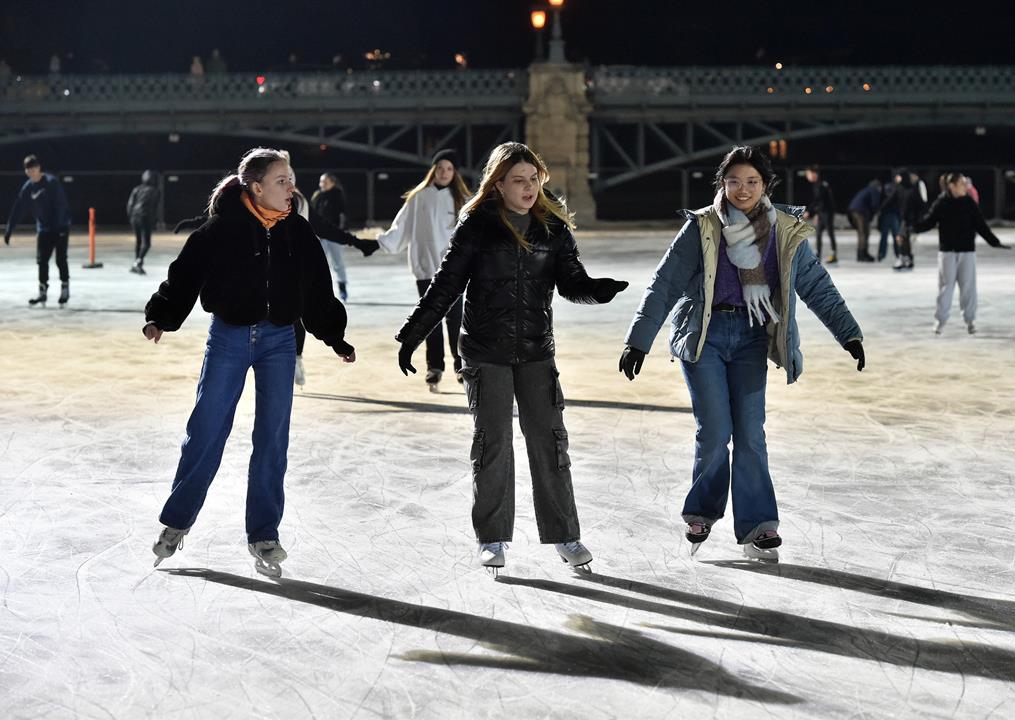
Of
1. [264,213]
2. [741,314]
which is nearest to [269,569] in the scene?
[264,213]

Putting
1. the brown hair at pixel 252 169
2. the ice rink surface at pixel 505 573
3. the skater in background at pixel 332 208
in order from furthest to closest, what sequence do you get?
the skater in background at pixel 332 208 < the brown hair at pixel 252 169 < the ice rink surface at pixel 505 573

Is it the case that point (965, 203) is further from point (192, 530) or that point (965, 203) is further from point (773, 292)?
point (192, 530)

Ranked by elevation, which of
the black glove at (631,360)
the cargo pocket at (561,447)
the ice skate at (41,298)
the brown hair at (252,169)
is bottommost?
the ice skate at (41,298)

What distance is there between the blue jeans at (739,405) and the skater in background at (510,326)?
0.45m

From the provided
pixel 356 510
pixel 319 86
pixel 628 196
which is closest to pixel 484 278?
pixel 356 510

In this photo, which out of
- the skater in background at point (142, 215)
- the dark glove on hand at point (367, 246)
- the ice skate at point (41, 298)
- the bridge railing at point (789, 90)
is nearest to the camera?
the dark glove on hand at point (367, 246)

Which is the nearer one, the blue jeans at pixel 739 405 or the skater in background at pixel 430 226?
the blue jeans at pixel 739 405

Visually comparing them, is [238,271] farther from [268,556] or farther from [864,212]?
[864,212]

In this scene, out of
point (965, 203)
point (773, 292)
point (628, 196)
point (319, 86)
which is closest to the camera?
point (773, 292)

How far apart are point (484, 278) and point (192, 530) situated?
1746 millimetres

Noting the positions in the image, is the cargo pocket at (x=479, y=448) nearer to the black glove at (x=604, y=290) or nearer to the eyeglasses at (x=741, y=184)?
the black glove at (x=604, y=290)

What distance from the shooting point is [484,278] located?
5.52 m

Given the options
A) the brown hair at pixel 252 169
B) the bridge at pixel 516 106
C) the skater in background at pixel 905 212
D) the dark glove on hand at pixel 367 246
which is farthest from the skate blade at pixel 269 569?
the bridge at pixel 516 106

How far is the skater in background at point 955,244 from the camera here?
1341cm
